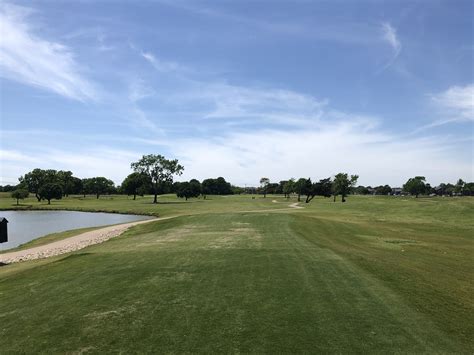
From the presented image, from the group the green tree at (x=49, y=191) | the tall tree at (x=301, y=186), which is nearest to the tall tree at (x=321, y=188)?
the tall tree at (x=301, y=186)

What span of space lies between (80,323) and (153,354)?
8.66ft

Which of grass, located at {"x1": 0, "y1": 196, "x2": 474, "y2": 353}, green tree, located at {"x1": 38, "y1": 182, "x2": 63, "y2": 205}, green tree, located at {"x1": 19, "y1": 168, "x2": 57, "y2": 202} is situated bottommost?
grass, located at {"x1": 0, "y1": 196, "x2": 474, "y2": 353}

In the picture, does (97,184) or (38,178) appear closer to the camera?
(38,178)

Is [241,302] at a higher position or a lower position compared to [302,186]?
lower

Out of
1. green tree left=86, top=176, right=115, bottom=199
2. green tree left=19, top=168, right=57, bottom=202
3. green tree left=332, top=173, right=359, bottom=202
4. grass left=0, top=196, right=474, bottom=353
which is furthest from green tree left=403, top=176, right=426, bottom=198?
grass left=0, top=196, right=474, bottom=353

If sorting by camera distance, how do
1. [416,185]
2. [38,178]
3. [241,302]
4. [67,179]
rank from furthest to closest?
[416,185] < [67,179] < [38,178] < [241,302]

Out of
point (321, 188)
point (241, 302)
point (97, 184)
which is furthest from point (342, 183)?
point (97, 184)

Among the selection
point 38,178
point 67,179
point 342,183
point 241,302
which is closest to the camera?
point 241,302

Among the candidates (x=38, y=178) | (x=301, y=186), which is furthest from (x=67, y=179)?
(x=301, y=186)

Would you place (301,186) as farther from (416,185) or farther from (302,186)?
(416,185)

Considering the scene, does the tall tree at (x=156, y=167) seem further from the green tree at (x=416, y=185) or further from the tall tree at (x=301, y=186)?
the green tree at (x=416, y=185)

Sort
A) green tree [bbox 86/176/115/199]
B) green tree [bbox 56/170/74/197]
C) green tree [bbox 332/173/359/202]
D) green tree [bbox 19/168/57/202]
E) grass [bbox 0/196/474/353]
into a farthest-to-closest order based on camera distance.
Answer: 1. green tree [bbox 86/176/115/199]
2. green tree [bbox 56/170/74/197]
3. green tree [bbox 19/168/57/202]
4. green tree [bbox 332/173/359/202]
5. grass [bbox 0/196/474/353]

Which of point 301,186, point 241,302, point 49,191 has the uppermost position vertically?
point 301,186

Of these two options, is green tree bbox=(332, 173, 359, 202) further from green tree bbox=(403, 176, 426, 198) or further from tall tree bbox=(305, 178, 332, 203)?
green tree bbox=(403, 176, 426, 198)
